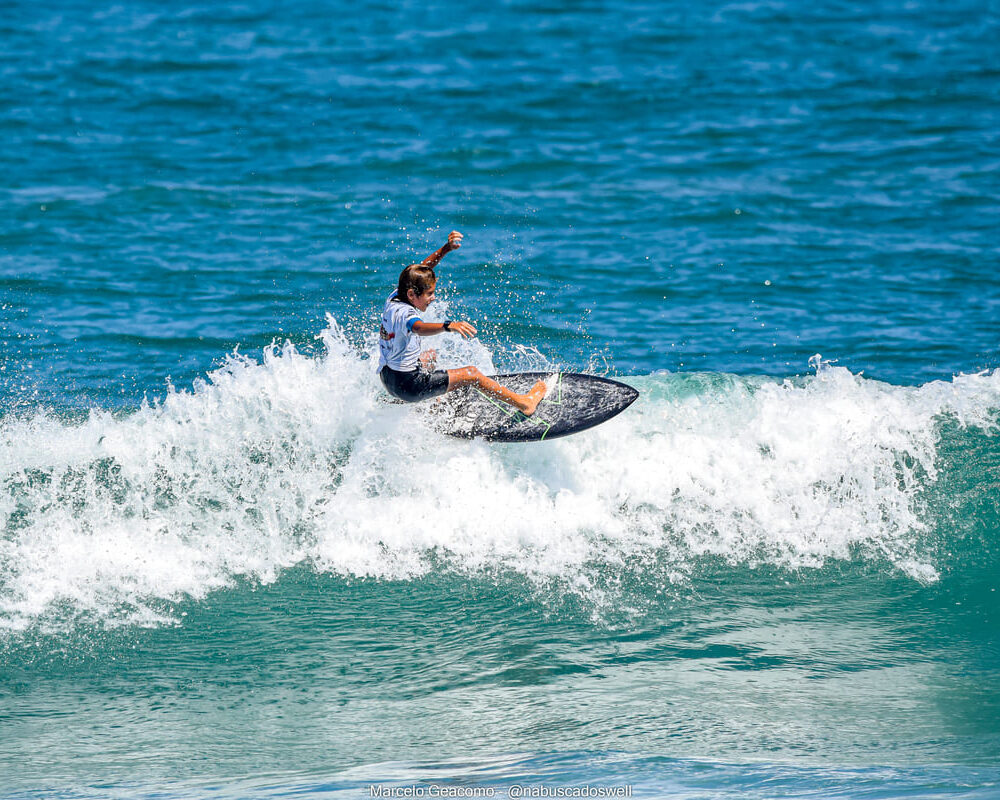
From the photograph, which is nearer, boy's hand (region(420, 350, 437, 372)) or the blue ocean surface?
the blue ocean surface

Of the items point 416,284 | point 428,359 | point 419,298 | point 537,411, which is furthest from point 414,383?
point 537,411

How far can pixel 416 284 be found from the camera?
8680 mm

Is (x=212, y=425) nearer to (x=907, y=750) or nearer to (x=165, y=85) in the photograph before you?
(x=907, y=750)

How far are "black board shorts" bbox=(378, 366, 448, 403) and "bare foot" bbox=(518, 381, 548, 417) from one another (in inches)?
31.4

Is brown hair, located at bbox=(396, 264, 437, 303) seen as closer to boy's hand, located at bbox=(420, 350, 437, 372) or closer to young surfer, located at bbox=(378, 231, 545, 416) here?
young surfer, located at bbox=(378, 231, 545, 416)

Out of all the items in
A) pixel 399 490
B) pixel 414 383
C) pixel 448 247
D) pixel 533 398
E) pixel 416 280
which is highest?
pixel 448 247

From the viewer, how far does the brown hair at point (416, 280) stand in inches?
341

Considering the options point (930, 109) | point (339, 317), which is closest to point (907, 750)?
point (339, 317)

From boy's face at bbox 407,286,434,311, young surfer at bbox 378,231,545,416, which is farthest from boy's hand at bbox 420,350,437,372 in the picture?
boy's face at bbox 407,286,434,311

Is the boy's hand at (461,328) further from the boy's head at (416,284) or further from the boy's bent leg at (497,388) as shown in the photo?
the boy's bent leg at (497,388)

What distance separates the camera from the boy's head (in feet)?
28.4

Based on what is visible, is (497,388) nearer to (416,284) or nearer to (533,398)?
(533,398)

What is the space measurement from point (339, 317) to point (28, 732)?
23.0 feet

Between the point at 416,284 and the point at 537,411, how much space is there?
179 centimetres
